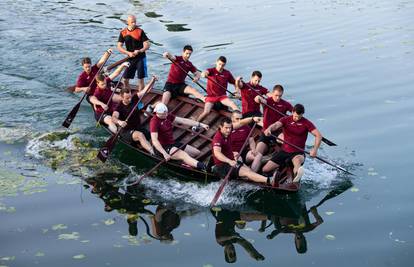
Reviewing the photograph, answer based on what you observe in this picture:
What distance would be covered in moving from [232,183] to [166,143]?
203 cm

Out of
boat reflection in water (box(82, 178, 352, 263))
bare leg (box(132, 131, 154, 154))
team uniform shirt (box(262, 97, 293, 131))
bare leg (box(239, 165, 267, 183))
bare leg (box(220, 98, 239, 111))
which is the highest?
team uniform shirt (box(262, 97, 293, 131))

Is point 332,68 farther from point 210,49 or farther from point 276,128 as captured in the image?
point 276,128

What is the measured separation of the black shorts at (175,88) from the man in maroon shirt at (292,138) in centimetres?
456

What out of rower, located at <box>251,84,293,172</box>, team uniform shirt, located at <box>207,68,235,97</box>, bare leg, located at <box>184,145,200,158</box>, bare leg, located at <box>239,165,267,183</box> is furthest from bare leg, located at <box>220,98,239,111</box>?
bare leg, located at <box>239,165,267,183</box>

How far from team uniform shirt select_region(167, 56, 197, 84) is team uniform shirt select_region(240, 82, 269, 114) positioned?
2.43 m

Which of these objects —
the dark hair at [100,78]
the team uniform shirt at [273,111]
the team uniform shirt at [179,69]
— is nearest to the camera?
the team uniform shirt at [273,111]

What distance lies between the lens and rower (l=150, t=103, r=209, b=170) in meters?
13.7

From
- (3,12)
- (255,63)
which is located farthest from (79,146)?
(3,12)

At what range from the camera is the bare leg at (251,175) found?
12844 mm

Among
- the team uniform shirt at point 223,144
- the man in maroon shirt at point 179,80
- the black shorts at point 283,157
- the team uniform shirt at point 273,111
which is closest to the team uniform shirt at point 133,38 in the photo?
the man in maroon shirt at point 179,80

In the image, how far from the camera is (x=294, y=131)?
43.1ft

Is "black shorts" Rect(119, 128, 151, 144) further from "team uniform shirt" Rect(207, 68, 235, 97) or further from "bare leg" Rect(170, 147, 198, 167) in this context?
"team uniform shirt" Rect(207, 68, 235, 97)

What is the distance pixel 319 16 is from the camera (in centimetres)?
2925

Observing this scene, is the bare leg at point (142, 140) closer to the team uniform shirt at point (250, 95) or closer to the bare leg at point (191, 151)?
the bare leg at point (191, 151)
